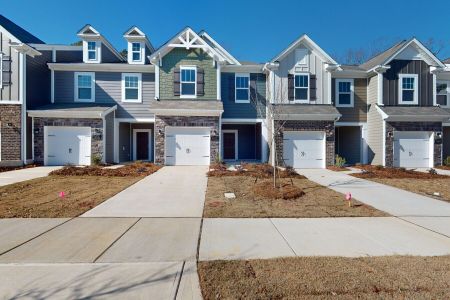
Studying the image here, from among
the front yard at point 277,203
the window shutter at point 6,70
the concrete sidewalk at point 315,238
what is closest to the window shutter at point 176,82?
the front yard at point 277,203

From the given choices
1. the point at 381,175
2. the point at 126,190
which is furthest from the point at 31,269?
the point at 381,175

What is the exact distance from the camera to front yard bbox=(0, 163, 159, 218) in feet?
20.1

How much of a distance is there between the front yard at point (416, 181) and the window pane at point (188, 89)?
10037 mm

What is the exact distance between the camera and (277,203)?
23.1 ft

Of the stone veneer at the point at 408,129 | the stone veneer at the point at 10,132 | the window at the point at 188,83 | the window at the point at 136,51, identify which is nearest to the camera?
the stone veneer at the point at 10,132

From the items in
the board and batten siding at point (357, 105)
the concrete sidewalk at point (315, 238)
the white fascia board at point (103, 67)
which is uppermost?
the white fascia board at point (103, 67)

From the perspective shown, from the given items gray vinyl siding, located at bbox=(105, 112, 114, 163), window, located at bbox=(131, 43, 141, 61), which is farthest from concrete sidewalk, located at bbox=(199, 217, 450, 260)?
window, located at bbox=(131, 43, 141, 61)

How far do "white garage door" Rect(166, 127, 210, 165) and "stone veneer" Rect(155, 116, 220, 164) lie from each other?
10.1 inches

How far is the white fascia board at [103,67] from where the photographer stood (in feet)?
53.6

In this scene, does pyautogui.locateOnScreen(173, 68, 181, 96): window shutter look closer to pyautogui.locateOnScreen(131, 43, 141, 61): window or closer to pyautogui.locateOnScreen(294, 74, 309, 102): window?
pyautogui.locateOnScreen(131, 43, 141, 61): window

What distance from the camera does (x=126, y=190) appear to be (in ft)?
28.2

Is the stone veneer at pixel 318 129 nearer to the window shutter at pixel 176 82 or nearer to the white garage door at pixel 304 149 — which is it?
the white garage door at pixel 304 149

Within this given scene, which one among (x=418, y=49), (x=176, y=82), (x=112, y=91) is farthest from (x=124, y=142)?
(x=418, y=49)

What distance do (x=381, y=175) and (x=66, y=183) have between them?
520 inches
